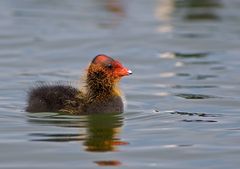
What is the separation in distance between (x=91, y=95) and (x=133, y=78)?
3926mm

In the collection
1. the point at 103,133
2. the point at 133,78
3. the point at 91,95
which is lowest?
the point at 103,133

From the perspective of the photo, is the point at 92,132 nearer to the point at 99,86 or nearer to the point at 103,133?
the point at 103,133

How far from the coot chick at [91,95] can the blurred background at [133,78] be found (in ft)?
0.42

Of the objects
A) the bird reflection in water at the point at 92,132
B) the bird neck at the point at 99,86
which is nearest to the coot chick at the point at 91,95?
the bird neck at the point at 99,86

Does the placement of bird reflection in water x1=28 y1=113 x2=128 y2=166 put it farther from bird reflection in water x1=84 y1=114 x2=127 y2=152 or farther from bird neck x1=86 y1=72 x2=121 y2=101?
bird neck x1=86 y1=72 x2=121 y2=101

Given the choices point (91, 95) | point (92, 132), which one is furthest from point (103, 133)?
point (91, 95)

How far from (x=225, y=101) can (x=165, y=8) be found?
11317 millimetres

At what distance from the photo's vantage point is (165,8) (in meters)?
25.3

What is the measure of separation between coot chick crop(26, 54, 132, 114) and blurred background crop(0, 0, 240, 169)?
0.42 feet

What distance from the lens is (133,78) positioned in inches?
Answer: 653

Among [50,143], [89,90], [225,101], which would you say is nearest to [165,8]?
[225,101]

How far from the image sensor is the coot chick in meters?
12.6

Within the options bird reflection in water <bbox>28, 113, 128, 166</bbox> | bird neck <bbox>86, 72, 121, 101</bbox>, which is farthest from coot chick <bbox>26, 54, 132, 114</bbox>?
bird reflection in water <bbox>28, 113, 128, 166</bbox>

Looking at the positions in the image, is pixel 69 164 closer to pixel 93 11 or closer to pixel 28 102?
pixel 28 102
